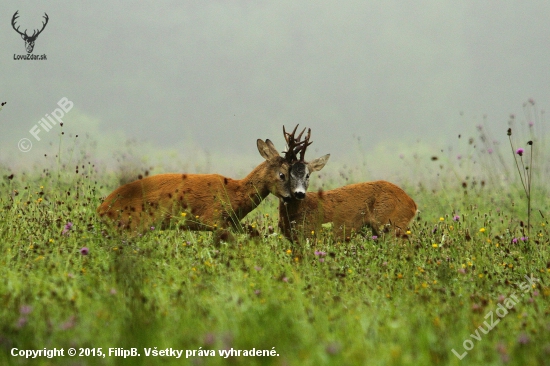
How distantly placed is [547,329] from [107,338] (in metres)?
2.88

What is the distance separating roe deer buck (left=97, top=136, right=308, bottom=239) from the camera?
7426 millimetres

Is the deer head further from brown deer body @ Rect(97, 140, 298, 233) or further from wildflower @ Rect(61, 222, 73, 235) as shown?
wildflower @ Rect(61, 222, 73, 235)

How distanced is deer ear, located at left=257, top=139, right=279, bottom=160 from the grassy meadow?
981 mm

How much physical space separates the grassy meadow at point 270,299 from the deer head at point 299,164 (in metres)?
0.64

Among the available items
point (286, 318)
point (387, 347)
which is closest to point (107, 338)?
point (286, 318)

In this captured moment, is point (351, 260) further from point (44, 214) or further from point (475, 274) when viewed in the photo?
point (44, 214)

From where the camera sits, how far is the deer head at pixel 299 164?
7.67 m

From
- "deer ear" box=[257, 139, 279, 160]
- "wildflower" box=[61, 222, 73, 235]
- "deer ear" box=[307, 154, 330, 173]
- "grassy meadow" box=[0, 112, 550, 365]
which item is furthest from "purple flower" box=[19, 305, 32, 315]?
"deer ear" box=[307, 154, 330, 173]

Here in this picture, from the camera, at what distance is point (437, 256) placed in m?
6.43

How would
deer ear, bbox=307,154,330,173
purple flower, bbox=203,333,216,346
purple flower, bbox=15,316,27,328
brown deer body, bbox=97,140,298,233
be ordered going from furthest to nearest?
1. deer ear, bbox=307,154,330,173
2. brown deer body, bbox=97,140,298,233
3. purple flower, bbox=15,316,27,328
4. purple flower, bbox=203,333,216,346

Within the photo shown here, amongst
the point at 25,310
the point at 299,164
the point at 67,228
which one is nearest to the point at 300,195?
the point at 299,164

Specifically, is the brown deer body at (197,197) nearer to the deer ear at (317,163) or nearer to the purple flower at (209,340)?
the deer ear at (317,163)

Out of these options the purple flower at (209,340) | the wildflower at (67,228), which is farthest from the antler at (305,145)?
the purple flower at (209,340)

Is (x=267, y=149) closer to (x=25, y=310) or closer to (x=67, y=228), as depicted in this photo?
(x=67, y=228)
